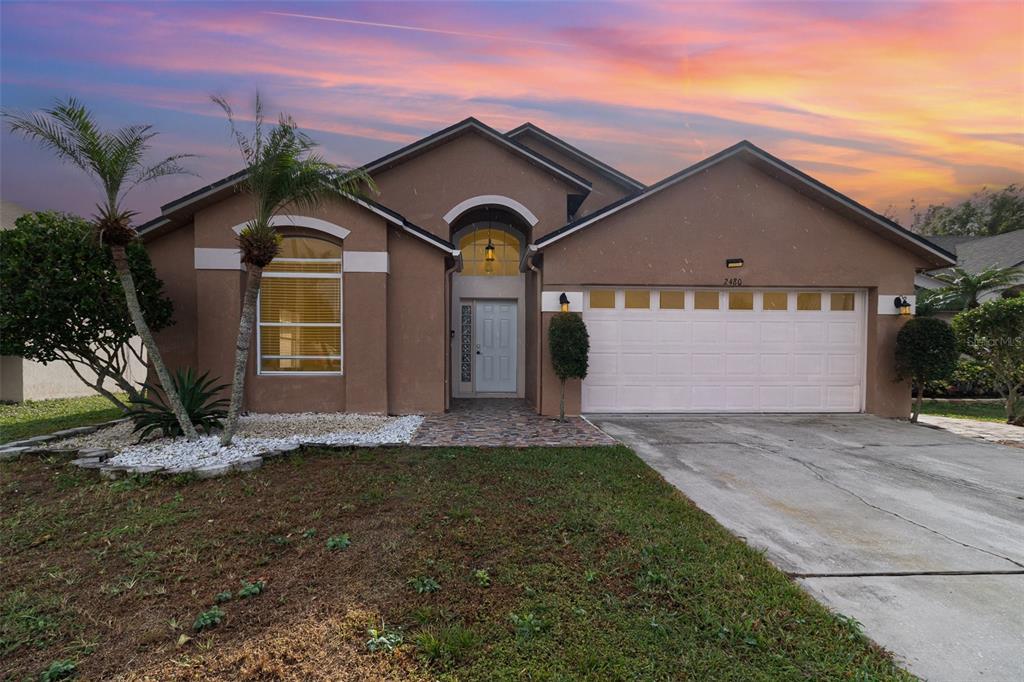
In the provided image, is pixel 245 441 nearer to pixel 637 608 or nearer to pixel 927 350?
pixel 637 608

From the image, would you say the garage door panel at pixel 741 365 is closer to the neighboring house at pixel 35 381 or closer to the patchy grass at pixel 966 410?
the patchy grass at pixel 966 410

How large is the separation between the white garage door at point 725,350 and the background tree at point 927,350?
77 centimetres

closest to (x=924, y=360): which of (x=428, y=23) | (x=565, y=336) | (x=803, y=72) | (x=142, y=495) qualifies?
(x=803, y=72)

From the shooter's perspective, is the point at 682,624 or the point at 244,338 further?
the point at 244,338

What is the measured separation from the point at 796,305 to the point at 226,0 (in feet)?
39.9

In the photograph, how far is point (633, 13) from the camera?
8.80 metres

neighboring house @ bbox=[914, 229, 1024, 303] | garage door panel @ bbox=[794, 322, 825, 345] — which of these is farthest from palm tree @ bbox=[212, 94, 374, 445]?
neighboring house @ bbox=[914, 229, 1024, 303]

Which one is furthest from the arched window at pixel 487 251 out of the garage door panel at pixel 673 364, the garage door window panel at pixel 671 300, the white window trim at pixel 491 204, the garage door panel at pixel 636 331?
the garage door panel at pixel 673 364

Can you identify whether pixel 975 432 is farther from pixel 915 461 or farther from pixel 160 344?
pixel 160 344

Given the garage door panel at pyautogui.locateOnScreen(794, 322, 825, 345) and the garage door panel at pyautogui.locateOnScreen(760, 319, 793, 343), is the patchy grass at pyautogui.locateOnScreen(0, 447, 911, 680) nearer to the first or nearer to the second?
the garage door panel at pyautogui.locateOnScreen(760, 319, 793, 343)

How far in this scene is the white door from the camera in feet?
40.3

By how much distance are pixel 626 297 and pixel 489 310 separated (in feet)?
12.5

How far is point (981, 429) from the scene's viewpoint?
9.24 meters

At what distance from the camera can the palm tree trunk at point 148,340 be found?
6.11 meters
